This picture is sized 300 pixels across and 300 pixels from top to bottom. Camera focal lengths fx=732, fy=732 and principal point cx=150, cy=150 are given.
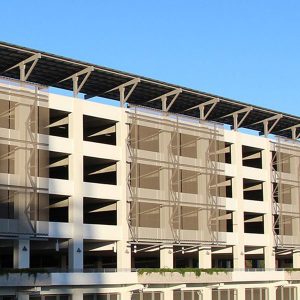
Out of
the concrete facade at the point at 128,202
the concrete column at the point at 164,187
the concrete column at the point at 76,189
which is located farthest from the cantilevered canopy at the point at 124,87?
the concrete column at the point at 164,187

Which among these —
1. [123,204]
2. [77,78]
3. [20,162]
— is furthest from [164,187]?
[20,162]

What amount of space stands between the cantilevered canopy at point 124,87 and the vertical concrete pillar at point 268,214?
4.02 m

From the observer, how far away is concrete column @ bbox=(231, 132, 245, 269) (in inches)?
3108

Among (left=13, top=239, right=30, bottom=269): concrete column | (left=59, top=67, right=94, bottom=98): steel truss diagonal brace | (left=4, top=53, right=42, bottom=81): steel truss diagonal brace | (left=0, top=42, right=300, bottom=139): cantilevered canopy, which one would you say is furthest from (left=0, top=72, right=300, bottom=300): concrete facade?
(left=0, top=42, right=300, bottom=139): cantilevered canopy

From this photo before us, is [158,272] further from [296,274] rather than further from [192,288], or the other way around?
[296,274]

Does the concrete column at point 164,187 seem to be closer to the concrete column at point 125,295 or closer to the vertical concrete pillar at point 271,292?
the concrete column at point 125,295

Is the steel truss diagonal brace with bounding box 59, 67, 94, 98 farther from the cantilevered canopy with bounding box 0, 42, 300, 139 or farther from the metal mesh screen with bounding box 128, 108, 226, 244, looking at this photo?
the metal mesh screen with bounding box 128, 108, 226, 244

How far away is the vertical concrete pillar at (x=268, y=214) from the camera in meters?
82.5

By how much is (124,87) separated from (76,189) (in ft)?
41.3

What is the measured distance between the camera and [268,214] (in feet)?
274

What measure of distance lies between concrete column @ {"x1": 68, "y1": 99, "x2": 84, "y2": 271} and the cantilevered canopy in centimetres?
259

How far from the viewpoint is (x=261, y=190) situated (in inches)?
3339

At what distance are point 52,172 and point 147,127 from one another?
10.2 meters

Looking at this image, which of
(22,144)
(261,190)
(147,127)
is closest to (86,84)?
(147,127)
